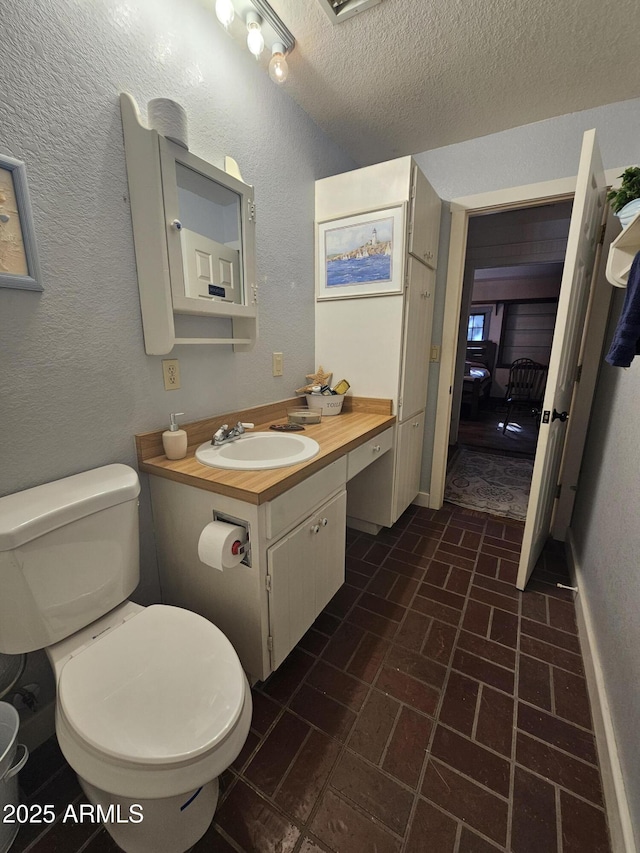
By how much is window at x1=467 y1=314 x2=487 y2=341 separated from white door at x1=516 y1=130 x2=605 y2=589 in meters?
5.18

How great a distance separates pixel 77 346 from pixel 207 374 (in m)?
0.50

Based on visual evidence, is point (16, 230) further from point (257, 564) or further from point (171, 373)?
point (257, 564)

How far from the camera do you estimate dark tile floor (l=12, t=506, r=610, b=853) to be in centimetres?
89

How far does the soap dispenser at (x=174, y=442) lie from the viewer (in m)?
1.22

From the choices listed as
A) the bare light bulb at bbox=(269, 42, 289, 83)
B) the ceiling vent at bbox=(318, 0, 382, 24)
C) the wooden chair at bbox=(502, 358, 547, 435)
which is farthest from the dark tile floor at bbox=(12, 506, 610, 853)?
the wooden chair at bbox=(502, 358, 547, 435)

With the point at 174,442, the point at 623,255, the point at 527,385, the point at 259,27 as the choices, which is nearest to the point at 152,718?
the point at 174,442

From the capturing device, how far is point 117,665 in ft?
Result: 2.79

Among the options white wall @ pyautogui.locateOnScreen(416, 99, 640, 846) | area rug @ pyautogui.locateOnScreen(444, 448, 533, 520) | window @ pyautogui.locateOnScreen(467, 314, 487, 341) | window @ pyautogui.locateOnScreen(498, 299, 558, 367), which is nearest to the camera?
white wall @ pyautogui.locateOnScreen(416, 99, 640, 846)

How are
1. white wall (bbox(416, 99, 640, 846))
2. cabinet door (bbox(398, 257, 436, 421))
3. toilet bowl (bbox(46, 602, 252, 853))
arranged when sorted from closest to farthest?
1. toilet bowl (bbox(46, 602, 252, 853))
2. white wall (bbox(416, 99, 640, 846))
3. cabinet door (bbox(398, 257, 436, 421))

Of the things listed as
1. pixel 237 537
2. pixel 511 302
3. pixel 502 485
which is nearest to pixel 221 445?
pixel 237 537

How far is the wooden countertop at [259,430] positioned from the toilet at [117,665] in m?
0.17

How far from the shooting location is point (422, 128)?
1.99 meters

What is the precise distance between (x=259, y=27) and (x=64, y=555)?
6.22ft

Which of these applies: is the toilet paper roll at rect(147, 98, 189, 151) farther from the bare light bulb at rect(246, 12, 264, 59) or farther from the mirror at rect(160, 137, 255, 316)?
the bare light bulb at rect(246, 12, 264, 59)
